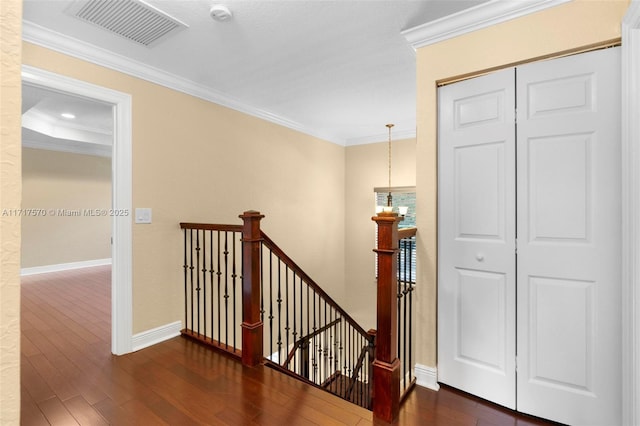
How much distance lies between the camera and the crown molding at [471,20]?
174 cm

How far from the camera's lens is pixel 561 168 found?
1691 mm

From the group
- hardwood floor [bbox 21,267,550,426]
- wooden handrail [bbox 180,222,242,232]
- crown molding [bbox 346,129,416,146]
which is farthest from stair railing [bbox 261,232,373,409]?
crown molding [bbox 346,129,416,146]

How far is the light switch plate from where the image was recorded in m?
2.64

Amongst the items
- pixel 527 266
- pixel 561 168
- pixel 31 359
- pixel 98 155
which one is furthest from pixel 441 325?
pixel 98 155

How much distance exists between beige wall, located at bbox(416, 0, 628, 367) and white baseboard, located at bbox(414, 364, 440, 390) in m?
0.04

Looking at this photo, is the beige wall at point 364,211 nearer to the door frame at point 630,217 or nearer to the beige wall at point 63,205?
the door frame at point 630,217

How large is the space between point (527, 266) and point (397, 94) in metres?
2.27

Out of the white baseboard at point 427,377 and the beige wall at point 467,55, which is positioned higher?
the beige wall at point 467,55

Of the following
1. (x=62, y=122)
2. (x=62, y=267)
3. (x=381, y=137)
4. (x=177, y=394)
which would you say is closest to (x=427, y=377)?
(x=177, y=394)

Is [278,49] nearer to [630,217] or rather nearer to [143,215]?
[143,215]

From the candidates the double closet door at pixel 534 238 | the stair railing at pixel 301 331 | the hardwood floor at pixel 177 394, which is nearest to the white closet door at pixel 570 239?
the double closet door at pixel 534 238

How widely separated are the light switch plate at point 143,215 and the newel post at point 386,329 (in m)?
2.08

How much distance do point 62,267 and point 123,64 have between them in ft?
17.3

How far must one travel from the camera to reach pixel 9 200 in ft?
2.12
